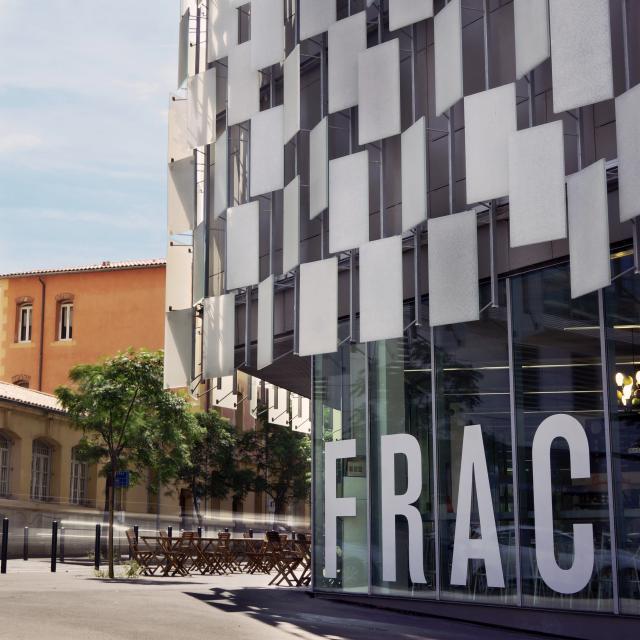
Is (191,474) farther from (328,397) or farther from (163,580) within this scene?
(328,397)

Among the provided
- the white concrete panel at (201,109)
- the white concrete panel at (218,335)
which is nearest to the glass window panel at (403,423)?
the white concrete panel at (218,335)

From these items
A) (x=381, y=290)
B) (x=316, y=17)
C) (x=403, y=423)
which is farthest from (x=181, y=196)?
(x=403, y=423)

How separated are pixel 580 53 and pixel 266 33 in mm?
8368

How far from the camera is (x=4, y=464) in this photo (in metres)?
39.3

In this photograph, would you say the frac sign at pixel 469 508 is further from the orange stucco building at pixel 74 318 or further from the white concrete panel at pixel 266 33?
the orange stucco building at pixel 74 318

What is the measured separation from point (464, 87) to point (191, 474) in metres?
32.7

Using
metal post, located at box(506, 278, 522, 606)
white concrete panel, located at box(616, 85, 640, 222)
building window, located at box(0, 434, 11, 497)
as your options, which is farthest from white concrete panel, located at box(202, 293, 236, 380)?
building window, located at box(0, 434, 11, 497)

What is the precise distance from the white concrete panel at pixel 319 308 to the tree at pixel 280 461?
104 ft

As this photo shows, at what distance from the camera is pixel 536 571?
1554 centimetres

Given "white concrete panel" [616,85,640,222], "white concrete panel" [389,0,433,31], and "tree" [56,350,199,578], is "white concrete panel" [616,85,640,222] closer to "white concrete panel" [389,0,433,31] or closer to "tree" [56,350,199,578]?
"white concrete panel" [389,0,433,31]

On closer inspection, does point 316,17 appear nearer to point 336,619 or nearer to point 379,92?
point 379,92

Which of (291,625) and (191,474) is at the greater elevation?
(191,474)

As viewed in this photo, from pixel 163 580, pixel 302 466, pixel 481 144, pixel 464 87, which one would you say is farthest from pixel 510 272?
pixel 302 466

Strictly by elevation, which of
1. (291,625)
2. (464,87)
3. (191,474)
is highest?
(464,87)
